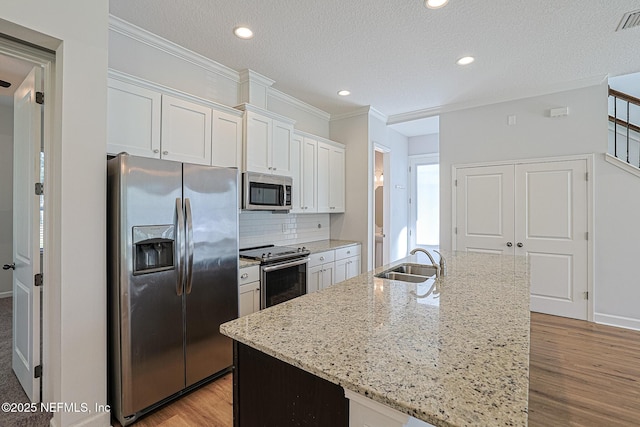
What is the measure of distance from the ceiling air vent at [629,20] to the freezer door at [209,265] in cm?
337

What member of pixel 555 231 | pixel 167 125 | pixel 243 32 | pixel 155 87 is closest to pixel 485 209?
pixel 555 231

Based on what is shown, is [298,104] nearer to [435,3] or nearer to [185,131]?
[185,131]

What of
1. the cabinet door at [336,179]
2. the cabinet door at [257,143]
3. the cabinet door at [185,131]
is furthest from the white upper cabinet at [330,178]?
the cabinet door at [185,131]

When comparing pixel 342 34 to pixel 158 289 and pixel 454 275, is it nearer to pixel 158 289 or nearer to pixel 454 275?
pixel 454 275

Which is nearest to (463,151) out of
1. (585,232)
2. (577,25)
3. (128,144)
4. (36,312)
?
(585,232)

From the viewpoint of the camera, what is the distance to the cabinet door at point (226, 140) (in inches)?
113

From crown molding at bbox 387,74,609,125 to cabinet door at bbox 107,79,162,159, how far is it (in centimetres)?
371

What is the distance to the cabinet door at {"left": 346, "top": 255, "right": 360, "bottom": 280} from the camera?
14.2 ft

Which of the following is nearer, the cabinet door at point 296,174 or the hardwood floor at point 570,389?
the hardwood floor at point 570,389

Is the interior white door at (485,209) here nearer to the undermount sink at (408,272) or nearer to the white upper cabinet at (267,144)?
the undermount sink at (408,272)

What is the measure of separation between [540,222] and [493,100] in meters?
1.75

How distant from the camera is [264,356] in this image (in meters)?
1.20

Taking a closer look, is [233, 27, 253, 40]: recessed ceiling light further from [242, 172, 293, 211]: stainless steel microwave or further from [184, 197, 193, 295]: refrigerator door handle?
[184, 197, 193, 295]: refrigerator door handle

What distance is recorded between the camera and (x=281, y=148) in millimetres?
3588
